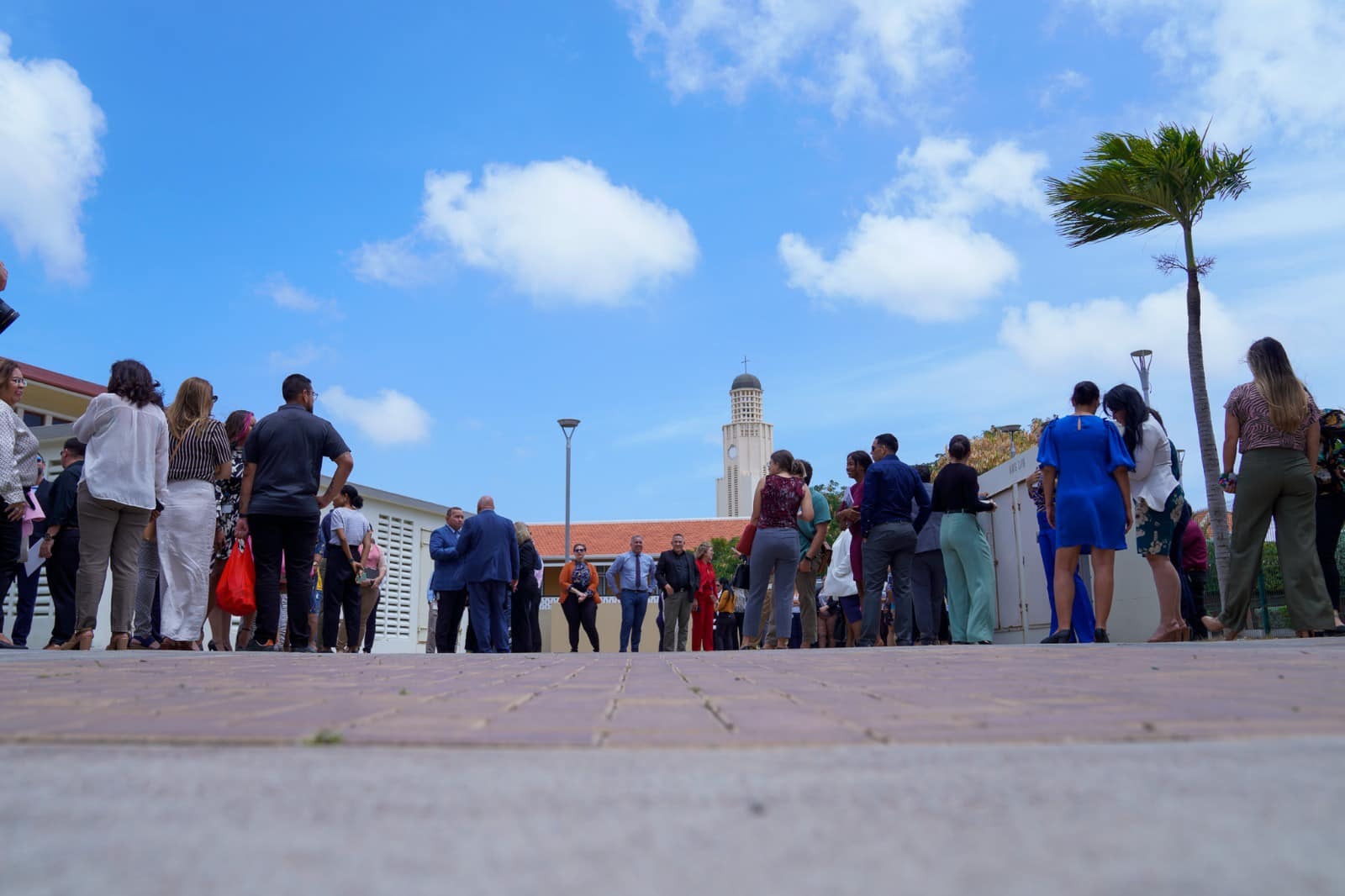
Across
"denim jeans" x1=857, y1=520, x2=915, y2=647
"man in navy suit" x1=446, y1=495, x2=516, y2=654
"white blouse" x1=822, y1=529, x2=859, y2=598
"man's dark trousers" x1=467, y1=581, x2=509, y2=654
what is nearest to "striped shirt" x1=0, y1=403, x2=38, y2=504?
"man in navy suit" x1=446, y1=495, x2=516, y2=654

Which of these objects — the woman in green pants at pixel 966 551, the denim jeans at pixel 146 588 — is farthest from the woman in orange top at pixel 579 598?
the denim jeans at pixel 146 588

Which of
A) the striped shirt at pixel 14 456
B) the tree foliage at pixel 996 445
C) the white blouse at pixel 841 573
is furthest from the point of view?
the tree foliage at pixel 996 445

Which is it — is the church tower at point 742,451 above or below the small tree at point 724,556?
above

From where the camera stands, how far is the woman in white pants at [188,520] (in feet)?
24.5

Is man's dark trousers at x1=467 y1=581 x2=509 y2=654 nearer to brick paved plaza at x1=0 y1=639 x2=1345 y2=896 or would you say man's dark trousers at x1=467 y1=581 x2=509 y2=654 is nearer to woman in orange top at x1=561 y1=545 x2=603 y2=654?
woman in orange top at x1=561 y1=545 x2=603 y2=654

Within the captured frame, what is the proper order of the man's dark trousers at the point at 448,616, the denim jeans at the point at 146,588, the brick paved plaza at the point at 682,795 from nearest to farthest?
the brick paved plaza at the point at 682,795 < the denim jeans at the point at 146,588 < the man's dark trousers at the point at 448,616

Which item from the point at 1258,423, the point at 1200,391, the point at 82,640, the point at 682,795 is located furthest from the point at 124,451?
the point at 1200,391

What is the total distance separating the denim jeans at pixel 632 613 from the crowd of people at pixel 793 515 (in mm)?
4958

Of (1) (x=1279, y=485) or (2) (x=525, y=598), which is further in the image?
(2) (x=525, y=598)

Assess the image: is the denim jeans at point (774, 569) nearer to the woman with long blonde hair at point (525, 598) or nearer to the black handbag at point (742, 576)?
the black handbag at point (742, 576)

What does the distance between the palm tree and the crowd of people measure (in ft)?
15.5

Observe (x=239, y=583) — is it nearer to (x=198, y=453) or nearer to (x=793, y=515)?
(x=198, y=453)

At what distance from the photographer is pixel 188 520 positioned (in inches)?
297

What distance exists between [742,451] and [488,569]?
136 m
